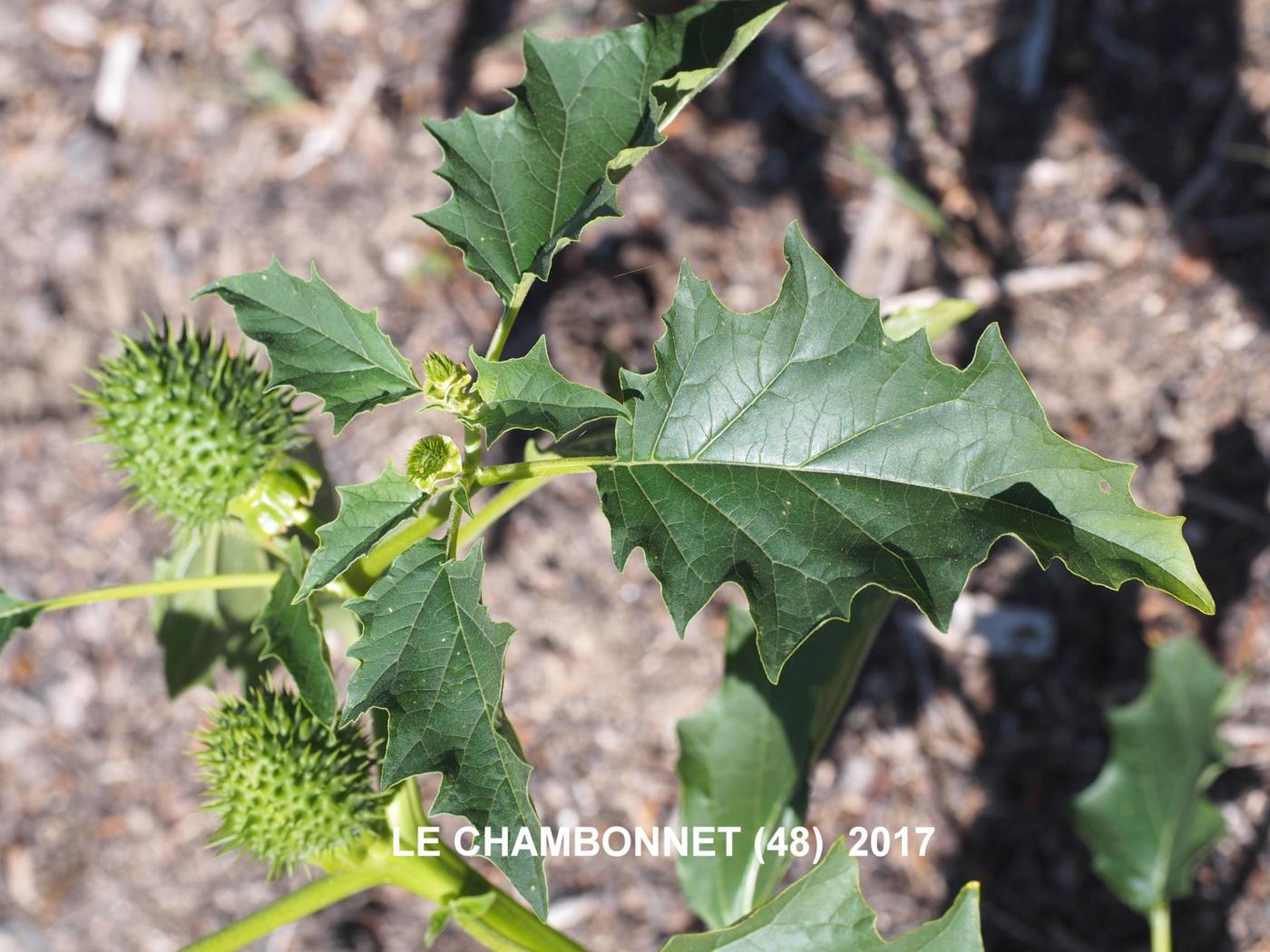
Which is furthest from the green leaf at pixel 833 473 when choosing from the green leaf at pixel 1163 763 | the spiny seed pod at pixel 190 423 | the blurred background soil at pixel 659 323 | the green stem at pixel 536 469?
the blurred background soil at pixel 659 323

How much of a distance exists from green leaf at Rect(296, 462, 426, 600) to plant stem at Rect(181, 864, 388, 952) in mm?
429

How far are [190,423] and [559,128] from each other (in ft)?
2.09

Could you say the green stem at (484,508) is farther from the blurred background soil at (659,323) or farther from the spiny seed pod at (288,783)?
the blurred background soil at (659,323)

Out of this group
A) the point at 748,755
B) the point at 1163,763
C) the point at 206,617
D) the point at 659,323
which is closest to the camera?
the point at 206,617

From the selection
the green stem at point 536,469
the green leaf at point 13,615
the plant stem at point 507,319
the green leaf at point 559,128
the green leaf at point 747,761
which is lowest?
the green leaf at point 747,761

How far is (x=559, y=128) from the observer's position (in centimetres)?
133

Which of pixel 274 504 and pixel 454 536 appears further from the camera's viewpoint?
pixel 274 504

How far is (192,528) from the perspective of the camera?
1664mm

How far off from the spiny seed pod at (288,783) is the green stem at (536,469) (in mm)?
459

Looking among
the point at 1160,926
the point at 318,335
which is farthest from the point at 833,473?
the point at 1160,926

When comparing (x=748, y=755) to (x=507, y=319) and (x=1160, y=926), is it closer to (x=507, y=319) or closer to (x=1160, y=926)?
(x=1160, y=926)

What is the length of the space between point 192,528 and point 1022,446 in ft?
3.77

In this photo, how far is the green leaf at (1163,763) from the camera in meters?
2.23

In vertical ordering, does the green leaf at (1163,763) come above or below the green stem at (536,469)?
below
